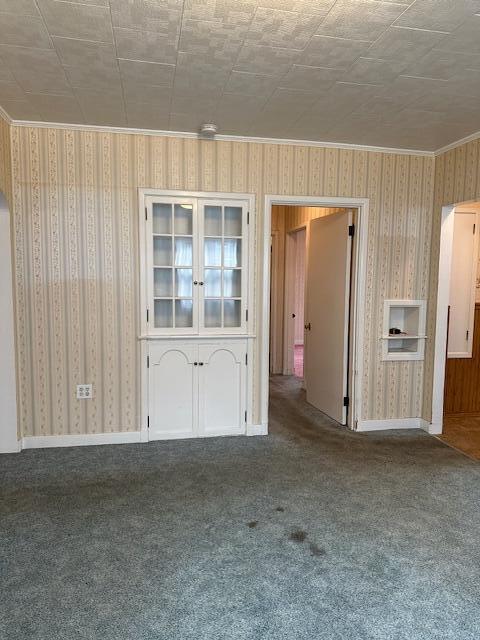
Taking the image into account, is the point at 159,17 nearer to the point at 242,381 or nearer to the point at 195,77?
the point at 195,77

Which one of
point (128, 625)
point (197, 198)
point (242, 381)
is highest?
point (197, 198)

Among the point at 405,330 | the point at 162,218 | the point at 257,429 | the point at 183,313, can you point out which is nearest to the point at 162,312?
the point at 183,313

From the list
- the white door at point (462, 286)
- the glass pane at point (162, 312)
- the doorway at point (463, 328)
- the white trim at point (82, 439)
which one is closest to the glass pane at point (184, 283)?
the glass pane at point (162, 312)

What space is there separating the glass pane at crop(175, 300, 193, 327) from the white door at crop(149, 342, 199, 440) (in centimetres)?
20

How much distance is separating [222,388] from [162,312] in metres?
0.90

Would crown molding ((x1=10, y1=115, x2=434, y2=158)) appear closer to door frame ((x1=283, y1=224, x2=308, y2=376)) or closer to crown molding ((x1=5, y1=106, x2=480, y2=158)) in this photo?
→ crown molding ((x1=5, y1=106, x2=480, y2=158))

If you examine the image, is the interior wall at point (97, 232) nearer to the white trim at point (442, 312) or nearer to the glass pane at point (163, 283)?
the glass pane at point (163, 283)

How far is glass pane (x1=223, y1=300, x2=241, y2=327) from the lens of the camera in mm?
4121

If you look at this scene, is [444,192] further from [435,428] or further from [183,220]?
[183,220]

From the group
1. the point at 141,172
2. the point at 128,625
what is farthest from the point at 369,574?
the point at 141,172

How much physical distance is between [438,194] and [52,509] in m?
4.16

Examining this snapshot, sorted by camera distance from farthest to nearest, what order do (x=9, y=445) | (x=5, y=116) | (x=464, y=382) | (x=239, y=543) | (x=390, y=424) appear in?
(x=464, y=382) → (x=390, y=424) → (x=9, y=445) → (x=5, y=116) → (x=239, y=543)

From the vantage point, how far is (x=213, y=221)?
405 cm

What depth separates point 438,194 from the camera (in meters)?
4.23
